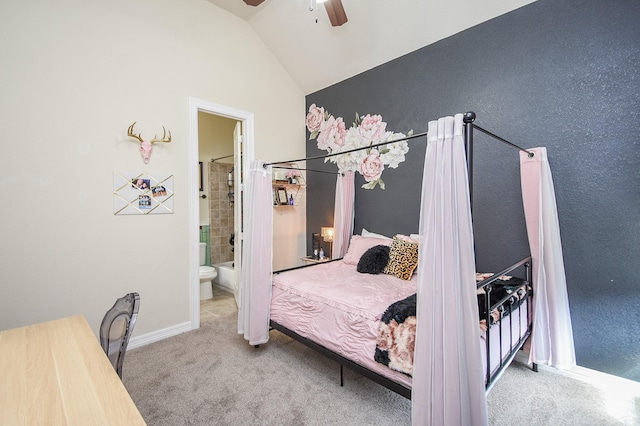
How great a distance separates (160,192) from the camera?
290 cm

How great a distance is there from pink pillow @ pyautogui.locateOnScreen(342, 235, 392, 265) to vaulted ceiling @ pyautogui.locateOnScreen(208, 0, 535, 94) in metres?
2.07

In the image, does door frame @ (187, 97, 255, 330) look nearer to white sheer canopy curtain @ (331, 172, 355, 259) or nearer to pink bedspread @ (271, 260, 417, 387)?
pink bedspread @ (271, 260, 417, 387)

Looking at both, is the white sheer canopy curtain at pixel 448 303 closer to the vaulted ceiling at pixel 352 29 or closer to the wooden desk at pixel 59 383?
the wooden desk at pixel 59 383

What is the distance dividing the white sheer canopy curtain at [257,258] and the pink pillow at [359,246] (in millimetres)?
1014

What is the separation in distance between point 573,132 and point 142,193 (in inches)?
146

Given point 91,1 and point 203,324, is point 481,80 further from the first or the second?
point 203,324

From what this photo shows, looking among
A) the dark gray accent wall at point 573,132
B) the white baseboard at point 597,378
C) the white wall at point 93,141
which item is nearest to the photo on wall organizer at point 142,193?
the white wall at point 93,141

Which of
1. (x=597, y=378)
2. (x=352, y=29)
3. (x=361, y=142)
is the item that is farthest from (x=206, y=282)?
(x=597, y=378)

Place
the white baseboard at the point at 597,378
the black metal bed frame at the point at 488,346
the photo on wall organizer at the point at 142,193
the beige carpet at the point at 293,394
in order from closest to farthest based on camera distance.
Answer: the black metal bed frame at the point at 488,346
the beige carpet at the point at 293,394
the white baseboard at the point at 597,378
the photo on wall organizer at the point at 142,193

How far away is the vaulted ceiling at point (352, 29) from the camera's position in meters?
2.72

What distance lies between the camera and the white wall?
2.20 meters

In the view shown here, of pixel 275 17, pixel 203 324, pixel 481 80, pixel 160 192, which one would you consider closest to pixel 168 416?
pixel 203 324

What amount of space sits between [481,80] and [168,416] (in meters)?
3.59

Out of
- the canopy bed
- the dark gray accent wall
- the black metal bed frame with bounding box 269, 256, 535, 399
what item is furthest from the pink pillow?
the black metal bed frame with bounding box 269, 256, 535, 399
